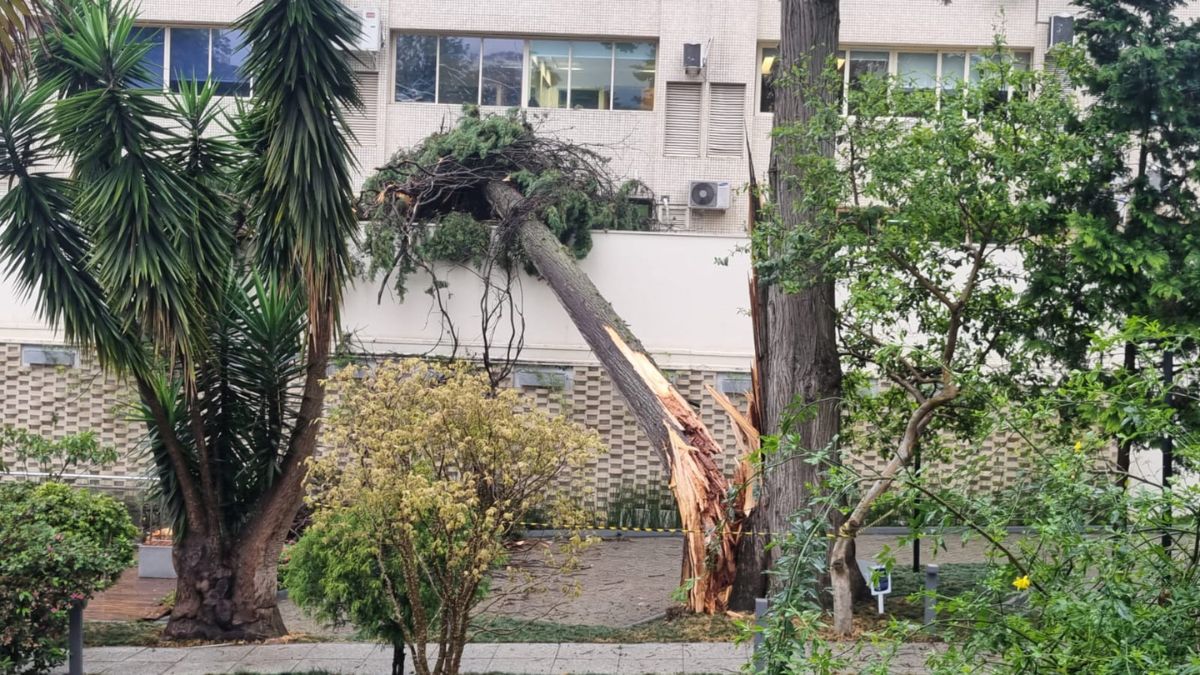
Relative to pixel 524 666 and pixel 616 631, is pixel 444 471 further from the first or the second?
pixel 616 631

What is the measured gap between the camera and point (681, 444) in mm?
11195

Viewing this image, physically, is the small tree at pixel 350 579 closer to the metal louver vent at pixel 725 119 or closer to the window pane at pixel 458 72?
the metal louver vent at pixel 725 119

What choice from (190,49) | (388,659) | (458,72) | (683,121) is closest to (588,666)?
(388,659)

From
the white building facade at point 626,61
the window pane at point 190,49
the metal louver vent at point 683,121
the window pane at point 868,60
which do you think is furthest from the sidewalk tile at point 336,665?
the window pane at point 868,60

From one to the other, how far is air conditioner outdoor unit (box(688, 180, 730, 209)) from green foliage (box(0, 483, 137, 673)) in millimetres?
13360

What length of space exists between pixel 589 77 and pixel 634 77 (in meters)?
0.83

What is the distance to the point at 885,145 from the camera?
914 centimetres

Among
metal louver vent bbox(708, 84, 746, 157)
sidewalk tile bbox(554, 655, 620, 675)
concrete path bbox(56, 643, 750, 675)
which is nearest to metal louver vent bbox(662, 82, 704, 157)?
metal louver vent bbox(708, 84, 746, 157)

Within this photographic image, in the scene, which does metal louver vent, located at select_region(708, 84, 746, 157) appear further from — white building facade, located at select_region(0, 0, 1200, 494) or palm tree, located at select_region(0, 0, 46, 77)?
palm tree, located at select_region(0, 0, 46, 77)

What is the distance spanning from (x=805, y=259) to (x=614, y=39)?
13003 millimetres

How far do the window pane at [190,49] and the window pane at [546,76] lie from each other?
608 centimetres

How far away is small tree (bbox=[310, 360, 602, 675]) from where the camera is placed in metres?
7.14

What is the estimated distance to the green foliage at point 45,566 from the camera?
7930 millimetres

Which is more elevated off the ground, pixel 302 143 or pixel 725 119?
pixel 725 119
